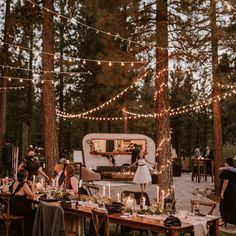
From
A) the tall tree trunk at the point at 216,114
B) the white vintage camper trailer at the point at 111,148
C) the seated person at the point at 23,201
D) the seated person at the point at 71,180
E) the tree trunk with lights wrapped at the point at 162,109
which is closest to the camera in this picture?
the seated person at the point at 23,201

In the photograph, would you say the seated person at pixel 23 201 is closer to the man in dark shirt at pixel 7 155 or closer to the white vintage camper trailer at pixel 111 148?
the man in dark shirt at pixel 7 155

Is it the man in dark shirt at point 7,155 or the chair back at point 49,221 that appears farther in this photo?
the man in dark shirt at point 7,155

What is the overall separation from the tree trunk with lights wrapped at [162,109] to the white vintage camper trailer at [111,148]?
382 inches

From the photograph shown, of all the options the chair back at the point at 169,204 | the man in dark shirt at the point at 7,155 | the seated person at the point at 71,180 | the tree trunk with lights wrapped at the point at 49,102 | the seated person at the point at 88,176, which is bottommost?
the seated person at the point at 88,176

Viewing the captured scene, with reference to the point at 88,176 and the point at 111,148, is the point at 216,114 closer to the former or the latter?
the point at 88,176

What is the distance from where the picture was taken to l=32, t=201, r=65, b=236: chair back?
5.80m

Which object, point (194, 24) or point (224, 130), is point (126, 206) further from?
point (224, 130)

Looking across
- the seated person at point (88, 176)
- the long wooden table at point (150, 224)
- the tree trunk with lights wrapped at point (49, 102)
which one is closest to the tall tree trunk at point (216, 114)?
the tree trunk with lights wrapped at point (49, 102)

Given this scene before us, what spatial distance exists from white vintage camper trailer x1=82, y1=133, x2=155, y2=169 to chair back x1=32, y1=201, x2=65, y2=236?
15133 mm

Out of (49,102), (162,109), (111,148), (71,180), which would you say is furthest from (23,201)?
(111,148)

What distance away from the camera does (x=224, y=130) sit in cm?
3042

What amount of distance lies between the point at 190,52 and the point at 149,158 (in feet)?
34.2

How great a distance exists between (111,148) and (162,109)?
1087 cm

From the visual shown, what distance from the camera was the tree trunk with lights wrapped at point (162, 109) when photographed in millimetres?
11438
